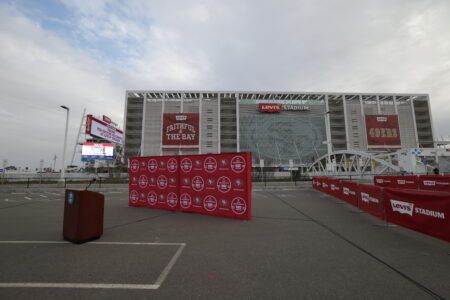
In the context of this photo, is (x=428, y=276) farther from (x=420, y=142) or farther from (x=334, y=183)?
(x=420, y=142)

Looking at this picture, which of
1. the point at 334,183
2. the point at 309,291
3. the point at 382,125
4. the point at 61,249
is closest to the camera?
the point at 309,291

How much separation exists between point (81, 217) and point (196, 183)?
5.02 meters

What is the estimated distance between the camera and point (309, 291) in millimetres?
3236

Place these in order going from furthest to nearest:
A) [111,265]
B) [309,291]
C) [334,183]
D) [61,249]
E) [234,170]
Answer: [334,183]
[234,170]
[61,249]
[111,265]
[309,291]

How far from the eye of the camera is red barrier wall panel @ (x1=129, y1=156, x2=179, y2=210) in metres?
10.8

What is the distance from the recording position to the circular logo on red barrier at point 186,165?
10.4 metres

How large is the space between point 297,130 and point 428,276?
87812 millimetres

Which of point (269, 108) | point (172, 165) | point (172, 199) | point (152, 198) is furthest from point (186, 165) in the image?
point (269, 108)

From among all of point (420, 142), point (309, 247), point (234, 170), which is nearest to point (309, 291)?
point (309, 247)

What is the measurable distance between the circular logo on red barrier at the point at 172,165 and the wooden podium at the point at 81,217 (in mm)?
4876

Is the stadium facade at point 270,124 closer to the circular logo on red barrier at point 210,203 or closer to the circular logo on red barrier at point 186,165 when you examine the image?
the circular logo on red barrier at point 186,165

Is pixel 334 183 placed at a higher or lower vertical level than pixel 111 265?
higher

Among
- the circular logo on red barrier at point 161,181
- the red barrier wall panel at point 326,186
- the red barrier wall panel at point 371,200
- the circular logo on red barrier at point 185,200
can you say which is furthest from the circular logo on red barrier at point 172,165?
the red barrier wall panel at point 326,186

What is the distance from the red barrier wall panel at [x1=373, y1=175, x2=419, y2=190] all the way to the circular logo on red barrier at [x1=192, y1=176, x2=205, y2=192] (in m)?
15.4
